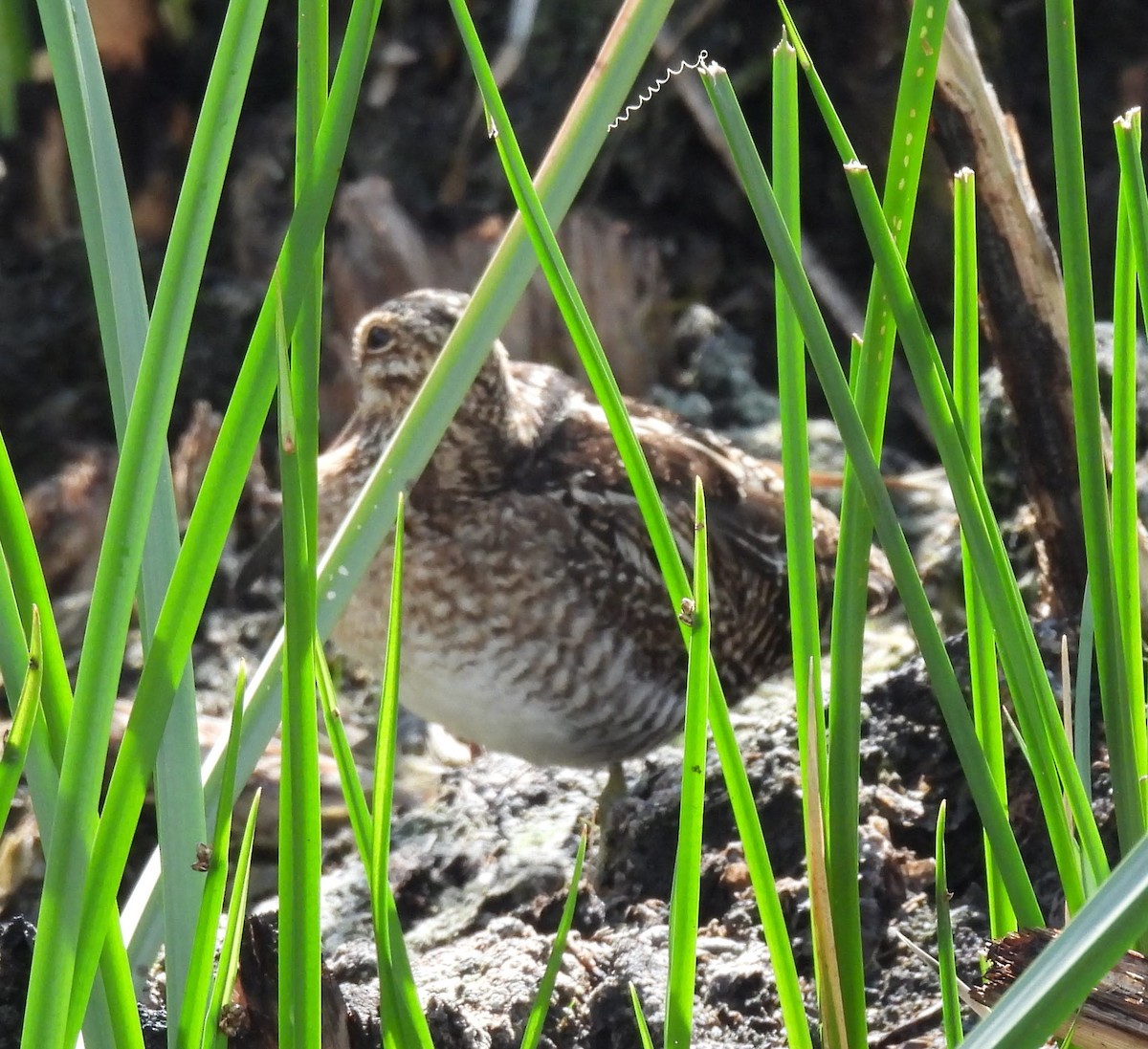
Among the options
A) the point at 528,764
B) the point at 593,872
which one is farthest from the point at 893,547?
the point at 528,764

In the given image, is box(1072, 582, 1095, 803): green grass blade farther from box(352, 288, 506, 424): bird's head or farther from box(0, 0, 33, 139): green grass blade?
box(0, 0, 33, 139): green grass blade

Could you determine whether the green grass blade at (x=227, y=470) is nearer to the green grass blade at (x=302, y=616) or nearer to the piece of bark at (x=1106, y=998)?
the green grass blade at (x=302, y=616)

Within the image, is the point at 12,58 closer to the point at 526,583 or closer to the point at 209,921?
the point at 526,583

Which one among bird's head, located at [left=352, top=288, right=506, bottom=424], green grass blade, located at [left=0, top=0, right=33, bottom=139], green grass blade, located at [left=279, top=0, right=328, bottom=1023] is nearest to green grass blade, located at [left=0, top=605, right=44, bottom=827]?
green grass blade, located at [left=279, top=0, right=328, bottom=1023]

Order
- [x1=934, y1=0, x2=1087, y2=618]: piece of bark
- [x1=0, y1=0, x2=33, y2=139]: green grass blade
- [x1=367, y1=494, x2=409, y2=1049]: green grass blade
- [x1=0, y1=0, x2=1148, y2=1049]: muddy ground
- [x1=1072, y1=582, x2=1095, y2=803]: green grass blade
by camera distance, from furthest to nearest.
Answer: [x1=0, y1=0, x2=33, y2=139]: green grass blade → [x1=0, y1=0, x2=1148, y2=1049]: muddy ground → [x1=934, y1=0, x2=1087, y2=618]: piece of bark → [x1=1072, y1=582, x2=1095, y2=803]: green grass blade → [x1=367, y1=494, x2=409, y2=1049]: green grass blade

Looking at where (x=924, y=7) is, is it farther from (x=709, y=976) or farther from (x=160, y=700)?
(x=709, y=976)

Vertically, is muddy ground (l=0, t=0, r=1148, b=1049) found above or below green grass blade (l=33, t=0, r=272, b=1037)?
above

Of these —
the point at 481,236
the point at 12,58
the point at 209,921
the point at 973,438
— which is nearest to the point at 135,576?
the point at 209,921

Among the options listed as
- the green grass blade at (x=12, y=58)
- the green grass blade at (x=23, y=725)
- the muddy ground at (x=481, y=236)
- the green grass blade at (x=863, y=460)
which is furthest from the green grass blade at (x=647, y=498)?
the green grass blade at (x=12, y=58)
